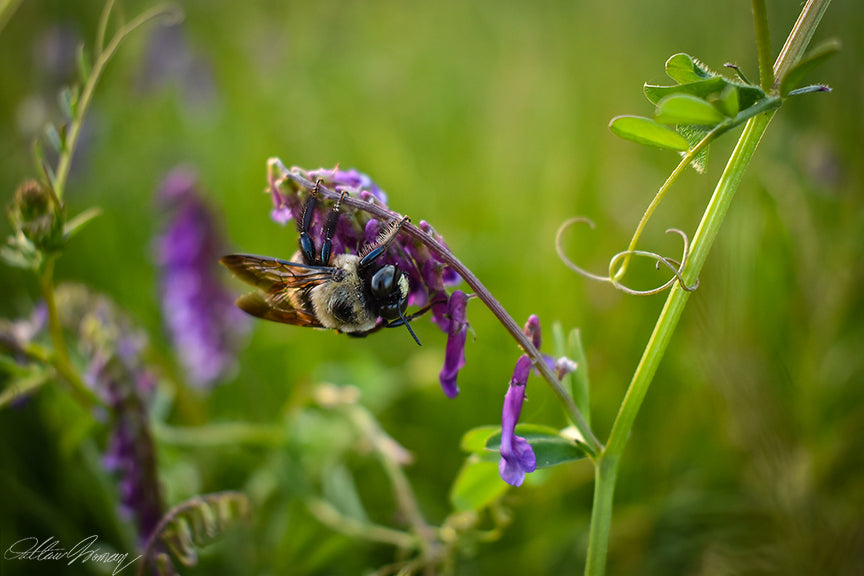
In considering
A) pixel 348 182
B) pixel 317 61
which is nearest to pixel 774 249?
pixel 348 182

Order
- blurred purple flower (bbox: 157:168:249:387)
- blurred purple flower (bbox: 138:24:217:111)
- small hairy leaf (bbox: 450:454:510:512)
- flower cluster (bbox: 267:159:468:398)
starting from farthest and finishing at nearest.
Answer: blurred purple flower (bbox: 138:24:217:111)
blurred purple flower (bbox: 157:168:249:387)
small hairy leaf (bbox: 450:454:510:512)
flower cluster (bbox: 267:159:468:398)

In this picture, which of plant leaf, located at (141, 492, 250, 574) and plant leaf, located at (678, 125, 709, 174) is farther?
plant leaf, located at (141, 492, 250, 574)

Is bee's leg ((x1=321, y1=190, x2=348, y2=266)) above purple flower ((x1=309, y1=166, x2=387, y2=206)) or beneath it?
beneath

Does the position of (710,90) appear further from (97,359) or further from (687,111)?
(97,359)

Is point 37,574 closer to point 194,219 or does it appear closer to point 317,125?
point 194,219
